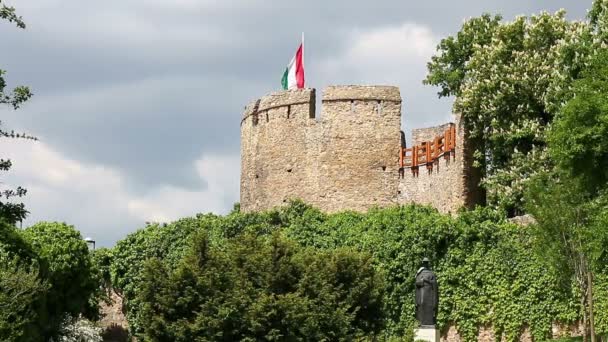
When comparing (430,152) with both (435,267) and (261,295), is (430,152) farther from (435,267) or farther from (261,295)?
(261,295)

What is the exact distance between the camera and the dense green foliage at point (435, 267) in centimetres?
4250

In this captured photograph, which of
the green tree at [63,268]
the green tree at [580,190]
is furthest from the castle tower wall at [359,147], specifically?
the green tree at [580,190]

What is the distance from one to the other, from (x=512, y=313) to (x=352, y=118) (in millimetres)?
13226

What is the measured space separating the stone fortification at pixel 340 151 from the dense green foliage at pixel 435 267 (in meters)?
4.42

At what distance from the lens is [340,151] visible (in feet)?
181

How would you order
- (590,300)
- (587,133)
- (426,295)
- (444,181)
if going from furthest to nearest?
(444,181)
(590,300)
(426,295)
(587,133)

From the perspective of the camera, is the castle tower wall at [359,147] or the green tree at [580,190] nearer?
the green tree at [580,190]

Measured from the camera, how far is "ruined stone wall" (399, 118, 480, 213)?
167 ft

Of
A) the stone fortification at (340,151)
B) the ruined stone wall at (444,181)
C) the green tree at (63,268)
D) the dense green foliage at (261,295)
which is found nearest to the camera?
the dense green foliage at (261,295)

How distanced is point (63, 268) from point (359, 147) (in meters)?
13.1

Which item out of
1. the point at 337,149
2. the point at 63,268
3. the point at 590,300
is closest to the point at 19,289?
the point at 63,268

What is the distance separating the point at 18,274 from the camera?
130 feet

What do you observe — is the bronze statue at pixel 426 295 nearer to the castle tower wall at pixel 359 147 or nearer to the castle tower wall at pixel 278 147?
the castle tower wall at pixel 359 147

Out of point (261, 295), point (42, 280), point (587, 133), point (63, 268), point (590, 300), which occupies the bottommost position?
point (590, 300)
